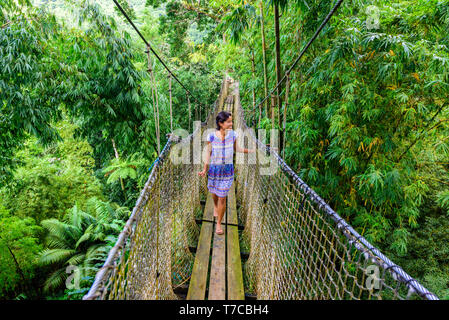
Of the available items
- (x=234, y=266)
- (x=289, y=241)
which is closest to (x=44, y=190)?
(x=234, y=266)

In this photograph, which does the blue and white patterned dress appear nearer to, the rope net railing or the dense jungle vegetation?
the rope net railing

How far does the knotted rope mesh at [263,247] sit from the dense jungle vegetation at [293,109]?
83 centimetres

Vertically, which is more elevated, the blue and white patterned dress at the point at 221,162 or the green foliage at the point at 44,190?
the green foliage at the point at 44,190

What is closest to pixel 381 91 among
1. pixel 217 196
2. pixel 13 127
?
pixel 217 196

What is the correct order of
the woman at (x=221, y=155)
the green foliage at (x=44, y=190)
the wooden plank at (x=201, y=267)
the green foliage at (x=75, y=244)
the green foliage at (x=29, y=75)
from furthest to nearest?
1. the green foliage at (x=44, y=190)
2. the green foliage at (x=75, y=244)
3. the green foliage at (x=29, y=75)
4. the woman at (x=221, y=155)
5. the wooden plank at (x=201, y=267)

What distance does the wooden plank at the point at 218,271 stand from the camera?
140 centimetres

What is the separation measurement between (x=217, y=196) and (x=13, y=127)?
9.05ft

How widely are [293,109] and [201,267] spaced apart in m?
1.70

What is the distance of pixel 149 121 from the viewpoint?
3.66 meters

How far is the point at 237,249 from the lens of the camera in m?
1.76

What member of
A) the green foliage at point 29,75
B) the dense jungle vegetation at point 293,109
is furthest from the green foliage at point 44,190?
the green foliage at point 29,75

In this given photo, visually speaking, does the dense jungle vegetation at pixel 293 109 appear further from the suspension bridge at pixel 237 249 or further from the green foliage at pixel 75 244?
the suspension bridge at pixel 237 249

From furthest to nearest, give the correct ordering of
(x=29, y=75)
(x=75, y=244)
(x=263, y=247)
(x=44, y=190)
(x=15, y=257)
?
(x=44, y=190) → (x=75, y=244) → (x=15, y=257) → (x=29, y=75) → (x=263, y=247)

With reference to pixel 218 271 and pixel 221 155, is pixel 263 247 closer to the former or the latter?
pixel 218 271
